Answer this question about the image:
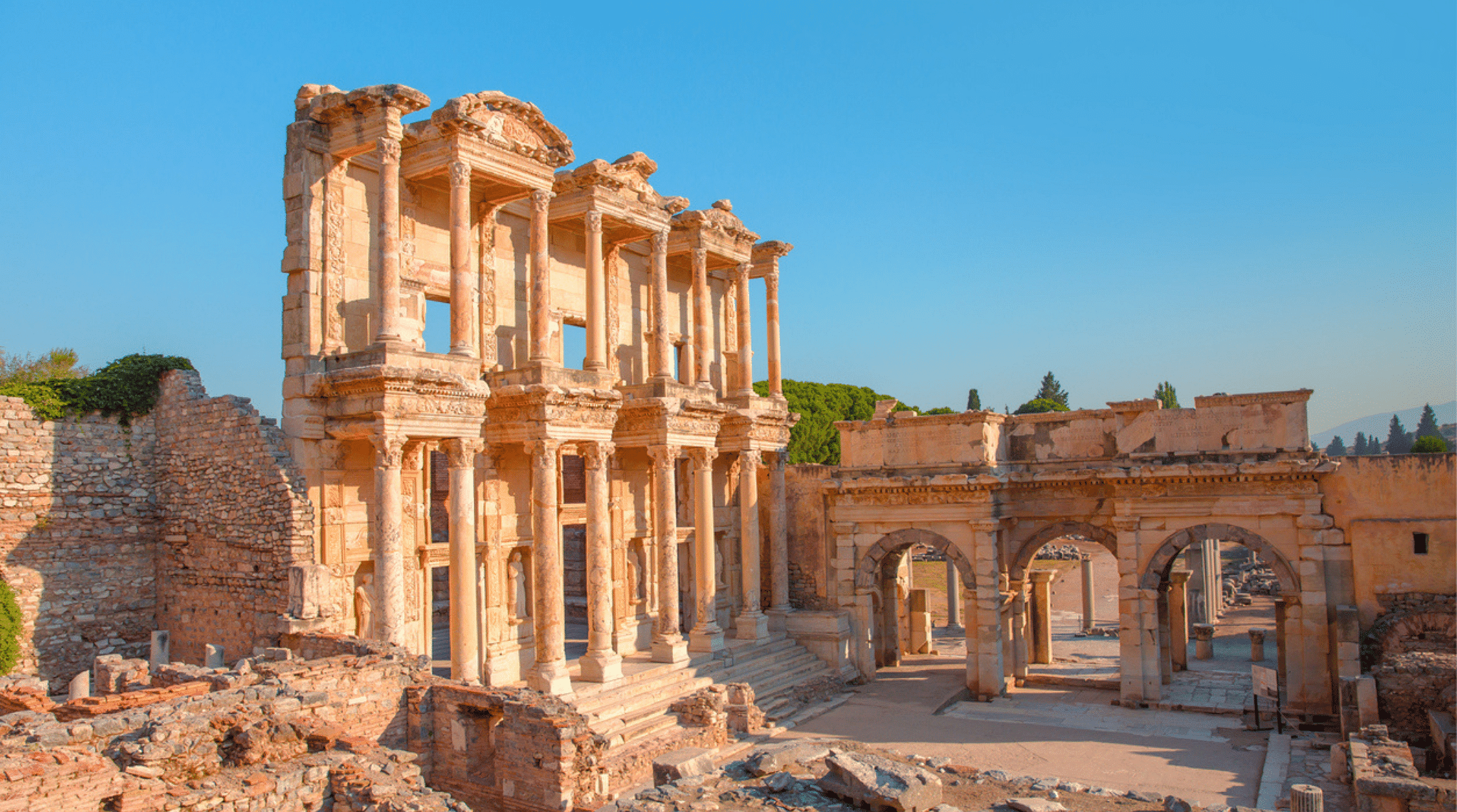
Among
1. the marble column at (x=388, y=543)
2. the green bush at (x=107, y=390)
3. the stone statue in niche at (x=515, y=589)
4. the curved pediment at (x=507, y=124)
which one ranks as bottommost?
the stone statue in niche at (x=515, y=589)

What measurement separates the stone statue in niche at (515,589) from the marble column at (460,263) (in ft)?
16.0

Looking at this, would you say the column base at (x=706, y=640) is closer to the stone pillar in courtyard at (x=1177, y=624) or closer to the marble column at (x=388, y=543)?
the marble column at (x=388, y=543)

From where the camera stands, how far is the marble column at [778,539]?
24.5m

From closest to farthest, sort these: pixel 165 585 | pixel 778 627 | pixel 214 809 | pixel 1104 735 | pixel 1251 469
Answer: pixel 214 809 → pixel 165 585 → pixel 1104 735 → pixel 1251 469 → pixel 778 627

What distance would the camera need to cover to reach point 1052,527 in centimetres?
2233

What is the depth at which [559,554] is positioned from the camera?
1856cm

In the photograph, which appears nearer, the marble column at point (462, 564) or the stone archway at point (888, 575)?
the marble column at point (462, 564)

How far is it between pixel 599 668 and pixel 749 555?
6.13m

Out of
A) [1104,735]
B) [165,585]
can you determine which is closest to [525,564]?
[165,585]

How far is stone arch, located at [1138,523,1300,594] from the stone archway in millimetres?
3755

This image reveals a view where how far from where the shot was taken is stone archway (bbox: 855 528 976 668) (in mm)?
22344

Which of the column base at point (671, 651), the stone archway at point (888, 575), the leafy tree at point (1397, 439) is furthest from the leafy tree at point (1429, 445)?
the leafy tree at point (1397, 439)

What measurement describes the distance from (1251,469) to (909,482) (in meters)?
Answer: 7.05

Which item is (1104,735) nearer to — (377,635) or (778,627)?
(778,627)
